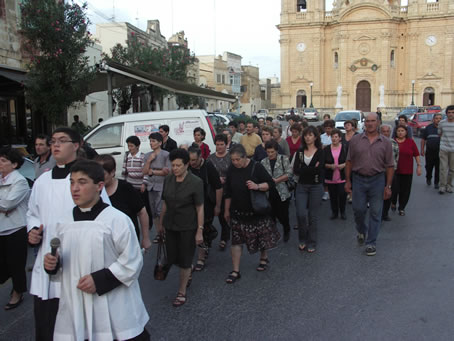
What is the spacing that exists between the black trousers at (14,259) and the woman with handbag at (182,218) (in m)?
1.55

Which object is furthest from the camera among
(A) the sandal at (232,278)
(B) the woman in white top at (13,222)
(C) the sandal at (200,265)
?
(C) the sandal at (200,265)

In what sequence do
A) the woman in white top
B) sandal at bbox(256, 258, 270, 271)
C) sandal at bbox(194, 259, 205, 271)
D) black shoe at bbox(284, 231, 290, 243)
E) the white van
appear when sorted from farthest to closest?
the white van → black shoe at bbox(284, 231, 290, 243) → sandal at bbox(194, 259, 205, 271) → sandal at bbox(256, 258, 270, 271) → the woman in white top

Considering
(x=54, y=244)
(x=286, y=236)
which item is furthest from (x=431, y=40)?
(x=54, y=244)

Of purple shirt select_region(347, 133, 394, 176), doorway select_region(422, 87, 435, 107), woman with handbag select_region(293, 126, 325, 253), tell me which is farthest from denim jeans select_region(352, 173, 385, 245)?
doorway select_region(422, 87, 435, 107)

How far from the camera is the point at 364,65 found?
189 ft

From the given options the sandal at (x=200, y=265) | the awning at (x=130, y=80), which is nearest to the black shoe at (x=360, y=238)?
the sandal at (x=200, y=265)

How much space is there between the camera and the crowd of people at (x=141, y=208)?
2738 millimetres

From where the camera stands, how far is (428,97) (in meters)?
57.3

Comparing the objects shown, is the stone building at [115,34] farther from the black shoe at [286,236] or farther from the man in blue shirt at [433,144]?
the black shoe at [286,236]

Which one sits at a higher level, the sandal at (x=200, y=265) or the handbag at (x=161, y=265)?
the handbag at (x=161, y=265)

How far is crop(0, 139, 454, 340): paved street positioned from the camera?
4137mm

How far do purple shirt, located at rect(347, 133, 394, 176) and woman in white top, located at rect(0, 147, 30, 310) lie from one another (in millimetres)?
4391

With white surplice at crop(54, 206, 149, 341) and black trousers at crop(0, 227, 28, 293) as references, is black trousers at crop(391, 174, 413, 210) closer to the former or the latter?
black trousers at crop(0, 227, 28, 293)

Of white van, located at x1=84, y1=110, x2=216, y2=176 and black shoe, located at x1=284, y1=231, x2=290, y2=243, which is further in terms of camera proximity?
white van, located at x1=84, y1=110, x2=216, y2=176
